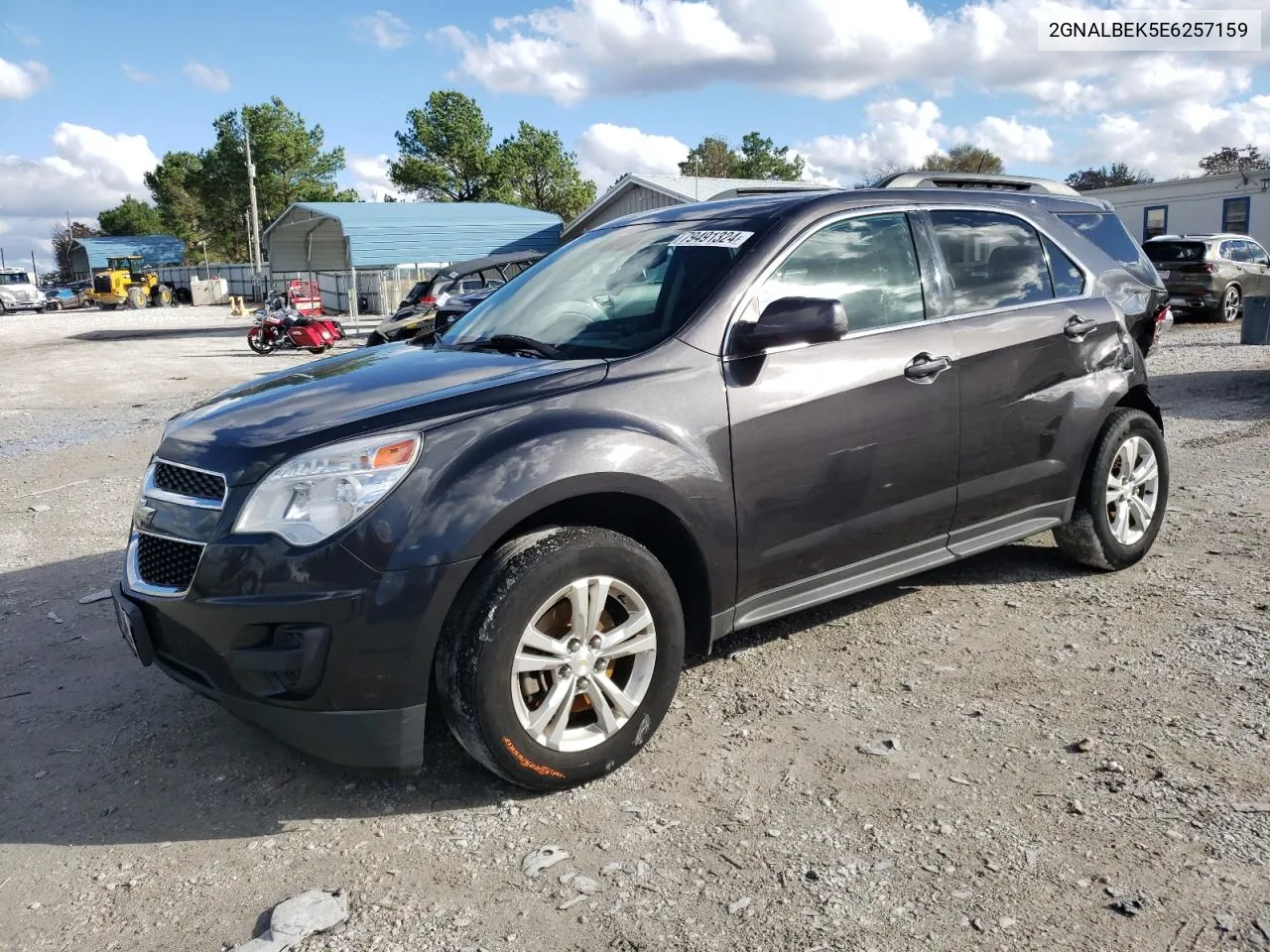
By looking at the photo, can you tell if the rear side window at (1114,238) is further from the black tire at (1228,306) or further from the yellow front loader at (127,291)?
the yellow front loader at (127,291)

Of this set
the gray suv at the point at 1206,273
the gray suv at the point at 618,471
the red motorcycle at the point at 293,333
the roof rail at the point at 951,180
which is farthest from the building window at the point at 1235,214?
the gray suv at the point at 618,471

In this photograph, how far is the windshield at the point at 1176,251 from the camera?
1944cm

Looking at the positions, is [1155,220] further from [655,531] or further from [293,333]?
[655,531]

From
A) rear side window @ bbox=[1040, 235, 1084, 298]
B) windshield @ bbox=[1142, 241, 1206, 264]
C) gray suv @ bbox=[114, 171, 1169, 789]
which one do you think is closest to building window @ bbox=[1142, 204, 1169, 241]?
windshield @ bbox=[1142, 241, 1206, 264]

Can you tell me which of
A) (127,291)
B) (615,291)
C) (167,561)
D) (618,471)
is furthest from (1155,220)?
(127,291)

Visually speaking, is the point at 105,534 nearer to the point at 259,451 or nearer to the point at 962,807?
the point at 259,451

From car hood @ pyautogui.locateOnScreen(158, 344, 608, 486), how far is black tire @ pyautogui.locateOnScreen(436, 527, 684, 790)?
0.47m

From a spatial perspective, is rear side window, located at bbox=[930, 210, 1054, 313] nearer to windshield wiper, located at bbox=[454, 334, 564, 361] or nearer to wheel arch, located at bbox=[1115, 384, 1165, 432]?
wheel arch, located at bbox=[1115, 384, 1165, 432]

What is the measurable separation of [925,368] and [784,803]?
5.76ft

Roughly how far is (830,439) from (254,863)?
2.25 meters

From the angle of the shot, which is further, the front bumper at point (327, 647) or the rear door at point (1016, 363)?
the rear door at point (1016, 363)

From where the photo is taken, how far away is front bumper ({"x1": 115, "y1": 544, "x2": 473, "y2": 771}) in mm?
2781

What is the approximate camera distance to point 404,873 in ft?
9.07

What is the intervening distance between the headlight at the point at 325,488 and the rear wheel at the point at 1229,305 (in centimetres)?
2044
